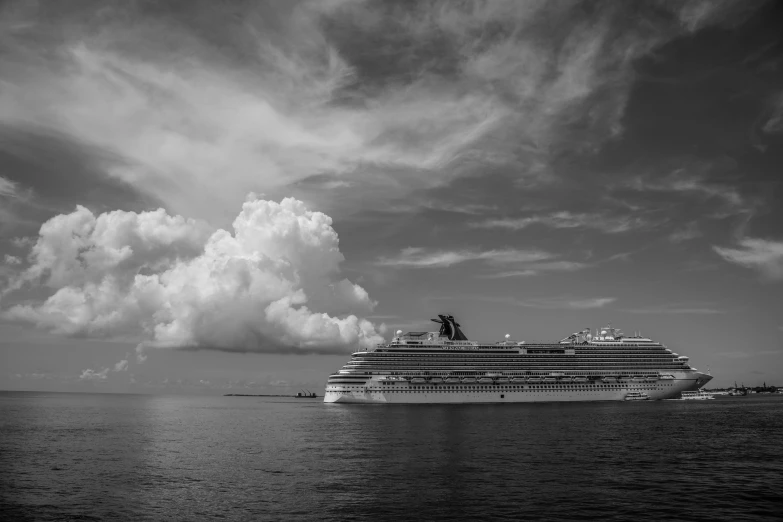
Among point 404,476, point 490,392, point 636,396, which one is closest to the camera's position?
point 404,476

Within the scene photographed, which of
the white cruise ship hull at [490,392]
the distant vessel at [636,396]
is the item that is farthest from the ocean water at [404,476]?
the distant vessel at [636,396]

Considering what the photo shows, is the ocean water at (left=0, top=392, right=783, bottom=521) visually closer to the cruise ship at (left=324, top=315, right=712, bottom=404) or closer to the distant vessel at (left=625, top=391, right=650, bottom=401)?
the cruise ship at (left=324, top=315, right=712, bottom=404)

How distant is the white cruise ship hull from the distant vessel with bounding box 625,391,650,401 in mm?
957

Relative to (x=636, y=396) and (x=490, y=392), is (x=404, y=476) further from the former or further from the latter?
(x=636, y=396)

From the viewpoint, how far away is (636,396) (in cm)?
15788

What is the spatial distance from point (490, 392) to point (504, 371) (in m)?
7.24

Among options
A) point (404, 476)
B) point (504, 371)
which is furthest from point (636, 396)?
point (404, 476)

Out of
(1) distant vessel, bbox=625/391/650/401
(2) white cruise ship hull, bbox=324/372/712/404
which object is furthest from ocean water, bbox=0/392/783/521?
(1) distant vessel, bbox=625/391/650/401

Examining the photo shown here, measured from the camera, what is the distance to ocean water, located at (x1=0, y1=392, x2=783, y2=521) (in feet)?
102

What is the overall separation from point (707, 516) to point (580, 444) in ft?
94.5

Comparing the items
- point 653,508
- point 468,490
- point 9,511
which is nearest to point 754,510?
point 653,508

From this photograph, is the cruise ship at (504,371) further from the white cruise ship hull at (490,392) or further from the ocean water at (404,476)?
the ocean water at (404,476)

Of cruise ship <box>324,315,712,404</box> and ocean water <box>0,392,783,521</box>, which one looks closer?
ocean water <box>0,392,783,521</box>

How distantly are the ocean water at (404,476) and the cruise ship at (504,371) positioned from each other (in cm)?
7446
